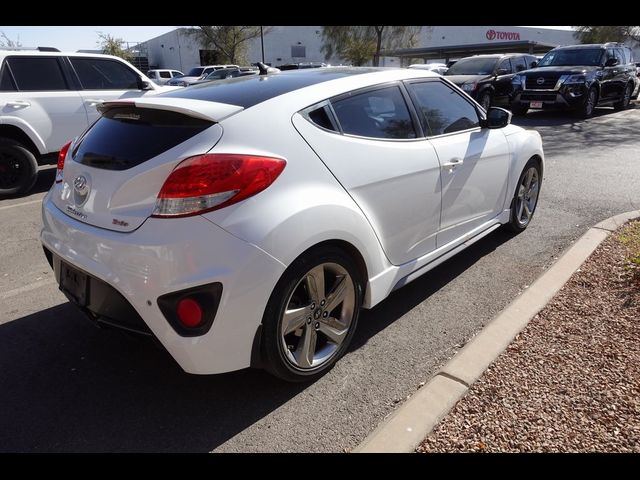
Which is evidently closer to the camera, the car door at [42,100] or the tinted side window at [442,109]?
the tinted side window at [442,109]

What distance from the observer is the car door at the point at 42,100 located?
677 centimetres

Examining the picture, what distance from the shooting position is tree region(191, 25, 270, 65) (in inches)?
1631

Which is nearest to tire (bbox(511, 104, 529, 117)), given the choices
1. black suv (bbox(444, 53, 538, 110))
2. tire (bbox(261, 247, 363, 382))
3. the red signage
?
black suv (bbox(444, 53, 538, 110))

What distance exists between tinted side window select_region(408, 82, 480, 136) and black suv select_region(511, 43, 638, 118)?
35.7 ft

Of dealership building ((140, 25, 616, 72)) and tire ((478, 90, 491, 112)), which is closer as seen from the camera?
tire ((478, 90, 491, 112))

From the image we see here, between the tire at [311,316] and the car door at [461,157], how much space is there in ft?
3.46

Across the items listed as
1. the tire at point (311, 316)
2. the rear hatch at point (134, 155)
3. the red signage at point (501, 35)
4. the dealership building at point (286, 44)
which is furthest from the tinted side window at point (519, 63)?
the red signage at point (501, 35)

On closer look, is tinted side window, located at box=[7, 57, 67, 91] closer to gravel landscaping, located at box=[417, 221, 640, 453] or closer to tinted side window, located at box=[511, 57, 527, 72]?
gravel landscaping, located at box=[417, 221, 640, 453]

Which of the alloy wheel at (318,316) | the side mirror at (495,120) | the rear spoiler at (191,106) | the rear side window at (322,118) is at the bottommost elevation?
the alloy wheel at (318,316)

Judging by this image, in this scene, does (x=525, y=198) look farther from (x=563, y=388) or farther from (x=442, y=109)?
(x=563, y=388)

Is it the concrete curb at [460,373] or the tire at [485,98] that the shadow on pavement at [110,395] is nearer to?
the concrete curb at [460,373]

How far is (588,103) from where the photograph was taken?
13492 mm

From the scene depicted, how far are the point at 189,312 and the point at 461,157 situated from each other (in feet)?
7.65
